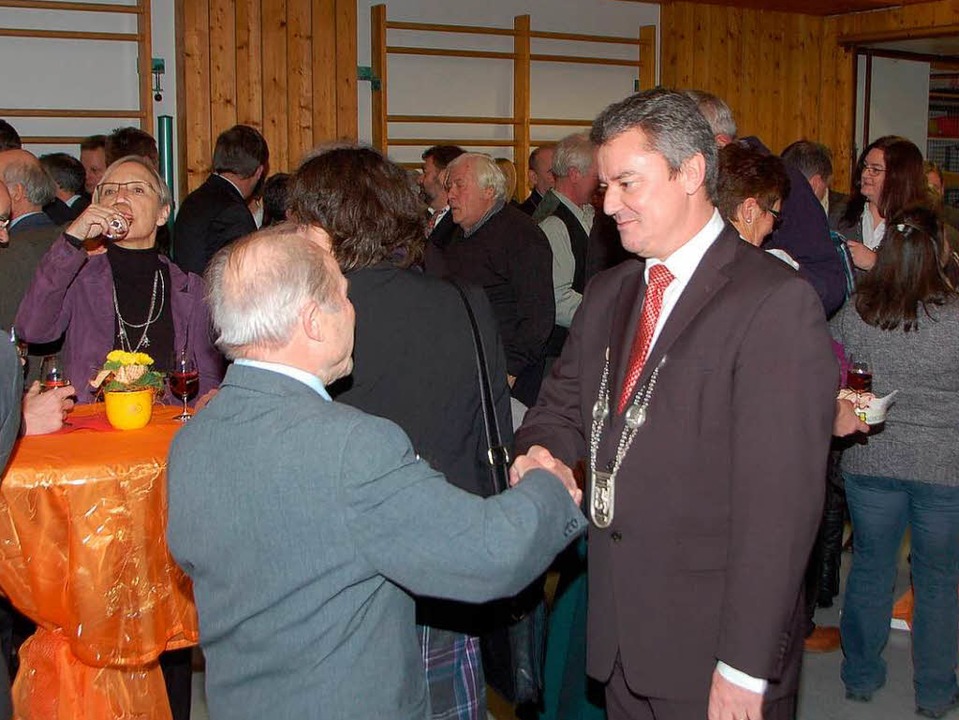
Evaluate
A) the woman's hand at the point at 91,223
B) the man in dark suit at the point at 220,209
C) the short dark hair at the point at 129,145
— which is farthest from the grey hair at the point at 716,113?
the short dark hair at the point at 129,145

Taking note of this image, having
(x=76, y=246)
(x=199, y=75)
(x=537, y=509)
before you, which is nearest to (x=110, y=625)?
(x=76, y=246)

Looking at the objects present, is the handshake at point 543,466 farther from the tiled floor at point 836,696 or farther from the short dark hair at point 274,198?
the short dark hair at point 274,198

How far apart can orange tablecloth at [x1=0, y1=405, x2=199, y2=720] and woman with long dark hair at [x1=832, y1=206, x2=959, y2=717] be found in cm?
220

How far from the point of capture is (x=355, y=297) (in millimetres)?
2328

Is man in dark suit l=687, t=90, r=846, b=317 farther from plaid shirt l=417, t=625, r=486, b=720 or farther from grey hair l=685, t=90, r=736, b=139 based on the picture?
plaid shirt l=417, t=625, r=486, b=720

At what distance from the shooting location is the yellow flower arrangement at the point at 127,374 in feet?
9.40

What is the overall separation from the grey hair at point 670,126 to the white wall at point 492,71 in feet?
22.9

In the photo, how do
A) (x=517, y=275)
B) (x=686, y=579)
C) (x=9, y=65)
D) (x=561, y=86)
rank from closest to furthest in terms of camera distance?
1. (x=686, y=579)
2. (x=517, y=275)
3. (x=9, y=65)
4. (x=561, y=86)

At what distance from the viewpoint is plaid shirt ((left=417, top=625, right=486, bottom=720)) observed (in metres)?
2.38

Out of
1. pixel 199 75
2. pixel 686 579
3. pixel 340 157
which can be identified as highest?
pixel 199 75

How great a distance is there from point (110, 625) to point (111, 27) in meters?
6.23

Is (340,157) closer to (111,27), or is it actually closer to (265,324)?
(265,324)

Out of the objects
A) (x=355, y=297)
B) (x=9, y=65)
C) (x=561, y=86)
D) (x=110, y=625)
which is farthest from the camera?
(x=561, y=86)

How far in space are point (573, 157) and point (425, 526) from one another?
162 inches
